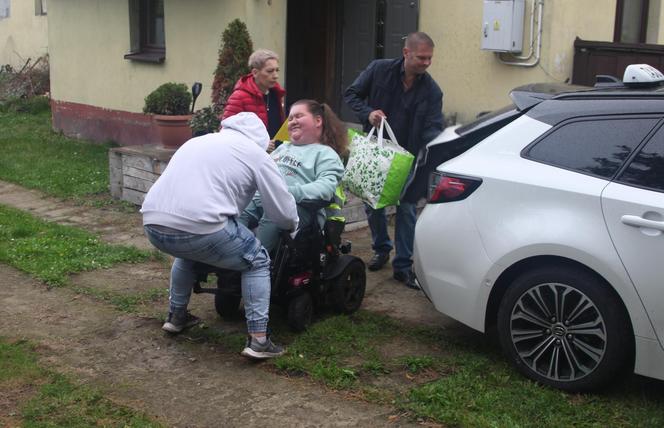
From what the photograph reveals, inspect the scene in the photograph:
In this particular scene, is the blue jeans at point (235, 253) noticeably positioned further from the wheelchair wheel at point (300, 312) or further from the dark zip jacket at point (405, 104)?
the dark zip jacket at point (405, 104)

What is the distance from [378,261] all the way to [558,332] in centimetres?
258

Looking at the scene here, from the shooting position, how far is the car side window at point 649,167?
433cm

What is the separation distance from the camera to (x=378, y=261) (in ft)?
22.9

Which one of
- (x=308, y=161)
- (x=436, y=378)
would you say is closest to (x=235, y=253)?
(x=308, y=161)

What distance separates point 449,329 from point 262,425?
5.70 ft

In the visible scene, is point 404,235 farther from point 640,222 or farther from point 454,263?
point 640,222

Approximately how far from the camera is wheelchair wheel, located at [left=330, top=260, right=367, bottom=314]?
562 cm

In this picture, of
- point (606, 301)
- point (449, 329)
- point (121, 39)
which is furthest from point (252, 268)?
point (121, 39)

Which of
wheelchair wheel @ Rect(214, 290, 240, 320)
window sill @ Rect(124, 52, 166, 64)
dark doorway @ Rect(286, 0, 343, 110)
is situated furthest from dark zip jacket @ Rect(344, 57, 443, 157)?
window sill @ Rect(124, 52, 166, 64)

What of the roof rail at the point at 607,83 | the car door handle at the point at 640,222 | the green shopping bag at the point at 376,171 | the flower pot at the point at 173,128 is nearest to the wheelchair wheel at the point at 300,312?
the green shopping bag at the point at 376,171

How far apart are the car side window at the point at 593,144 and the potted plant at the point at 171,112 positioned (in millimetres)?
5266

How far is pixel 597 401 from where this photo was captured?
4453 mm

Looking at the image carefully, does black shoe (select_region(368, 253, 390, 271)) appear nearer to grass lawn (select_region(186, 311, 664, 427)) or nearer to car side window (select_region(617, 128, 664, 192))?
grass lawn (select_region(186, 311, 664, 427))

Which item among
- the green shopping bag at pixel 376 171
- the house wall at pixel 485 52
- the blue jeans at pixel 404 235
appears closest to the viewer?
the green shopping bag at pixel 376 171
